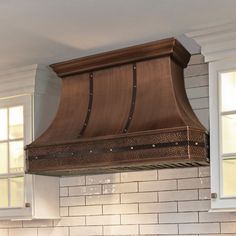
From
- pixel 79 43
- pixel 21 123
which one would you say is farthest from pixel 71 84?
pixel 21 123

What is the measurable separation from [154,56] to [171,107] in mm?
383

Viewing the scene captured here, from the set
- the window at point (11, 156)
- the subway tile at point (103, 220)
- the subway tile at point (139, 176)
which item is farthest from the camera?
the window at point (11, 156)

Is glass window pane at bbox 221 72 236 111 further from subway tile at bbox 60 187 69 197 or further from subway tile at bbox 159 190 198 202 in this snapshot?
subway tile at bbox 60 187 69 197

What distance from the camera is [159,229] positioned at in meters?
3.92

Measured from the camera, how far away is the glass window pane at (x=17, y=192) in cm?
419

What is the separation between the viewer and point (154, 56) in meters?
3.61

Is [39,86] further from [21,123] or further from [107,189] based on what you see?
[107,189]

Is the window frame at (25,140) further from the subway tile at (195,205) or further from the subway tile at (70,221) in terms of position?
the subway tile at (195,205)

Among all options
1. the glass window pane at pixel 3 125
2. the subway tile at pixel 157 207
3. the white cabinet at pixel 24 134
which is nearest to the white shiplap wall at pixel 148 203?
the subway tile at pixel 157 207

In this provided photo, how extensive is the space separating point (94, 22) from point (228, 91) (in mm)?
898

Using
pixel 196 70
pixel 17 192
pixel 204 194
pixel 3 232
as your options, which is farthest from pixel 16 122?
pixel 204 194

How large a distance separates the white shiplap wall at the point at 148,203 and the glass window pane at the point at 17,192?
0.33m

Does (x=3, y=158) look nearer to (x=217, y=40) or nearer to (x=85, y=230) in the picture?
(x=85, y=230)

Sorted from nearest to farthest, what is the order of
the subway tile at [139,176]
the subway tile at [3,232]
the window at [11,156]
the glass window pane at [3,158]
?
the subway tile at [139,176], the window at [11,156], the glass window pane at [3,158], the subway tile at [3,232]
